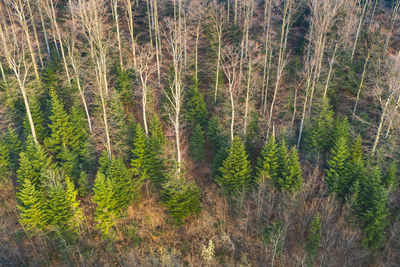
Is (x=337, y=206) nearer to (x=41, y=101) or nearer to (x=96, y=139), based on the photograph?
(x=96, y=139)

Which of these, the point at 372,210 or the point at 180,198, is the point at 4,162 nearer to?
the point at 180,198

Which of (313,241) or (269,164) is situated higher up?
(269,164)

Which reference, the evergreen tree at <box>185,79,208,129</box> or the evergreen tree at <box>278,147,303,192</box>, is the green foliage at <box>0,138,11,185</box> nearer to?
the evergreen tree at <box>185,79,208,129</box>

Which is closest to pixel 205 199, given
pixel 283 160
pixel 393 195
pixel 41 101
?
pixel 283 160

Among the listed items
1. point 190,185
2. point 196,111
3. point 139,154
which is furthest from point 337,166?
point 139,154

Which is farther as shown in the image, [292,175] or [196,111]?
[196,111]

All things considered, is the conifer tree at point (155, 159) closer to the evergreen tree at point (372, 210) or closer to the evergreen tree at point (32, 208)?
the evergreen tree at point (32, 208)
